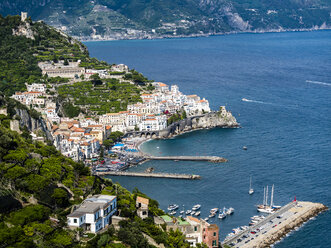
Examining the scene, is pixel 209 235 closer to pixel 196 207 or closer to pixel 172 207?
pixel 196 207

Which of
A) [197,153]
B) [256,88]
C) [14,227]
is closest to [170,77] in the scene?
[256,88]

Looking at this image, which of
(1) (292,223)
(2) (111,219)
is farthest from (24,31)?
(2) (111,219)

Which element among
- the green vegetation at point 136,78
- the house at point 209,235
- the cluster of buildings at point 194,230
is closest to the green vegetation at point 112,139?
the green vegetation at point 136,78

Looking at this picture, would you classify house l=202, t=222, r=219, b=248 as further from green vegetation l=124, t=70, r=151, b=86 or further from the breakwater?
green vegetation l=124, t=70, r=151, b=86

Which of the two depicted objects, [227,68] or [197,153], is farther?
[227,68]

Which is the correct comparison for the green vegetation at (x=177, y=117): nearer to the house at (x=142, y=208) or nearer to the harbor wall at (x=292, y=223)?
the harbor wall at (x=292, y=223)

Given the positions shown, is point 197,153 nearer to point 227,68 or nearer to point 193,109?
point 193,109
